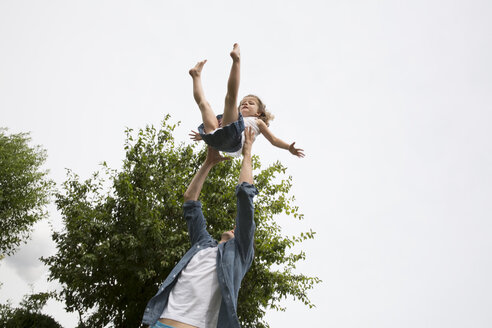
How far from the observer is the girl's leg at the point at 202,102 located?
3381 mm

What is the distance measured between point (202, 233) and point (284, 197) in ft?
35.5

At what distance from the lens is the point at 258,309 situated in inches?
552

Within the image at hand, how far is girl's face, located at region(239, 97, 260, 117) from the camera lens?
414cm

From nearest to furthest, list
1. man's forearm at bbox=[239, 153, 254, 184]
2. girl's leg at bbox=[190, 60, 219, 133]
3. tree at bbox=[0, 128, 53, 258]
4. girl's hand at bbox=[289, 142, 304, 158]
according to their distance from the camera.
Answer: man's forearm at bbox=[239, 153, 254, 184] → girl's leg at bbox=[190, 60, 219, 133] → girl's hand at bbox=[289, 142, 304, 158] → tree at bbox=[0, 128, 53, 258]

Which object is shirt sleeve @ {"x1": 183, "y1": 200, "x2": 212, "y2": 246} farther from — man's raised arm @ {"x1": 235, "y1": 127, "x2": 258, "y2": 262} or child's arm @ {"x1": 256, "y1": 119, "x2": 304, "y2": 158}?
child's arm @ {"x1": 256, "y1": 119, "x2": 304, "y2": 158}

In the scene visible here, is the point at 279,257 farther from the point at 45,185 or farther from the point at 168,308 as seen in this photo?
the point at 45,185

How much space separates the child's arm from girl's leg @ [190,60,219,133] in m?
0.72

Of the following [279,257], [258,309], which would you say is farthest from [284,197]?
[258,309]

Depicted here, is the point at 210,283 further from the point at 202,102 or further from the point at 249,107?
the point at 249,107

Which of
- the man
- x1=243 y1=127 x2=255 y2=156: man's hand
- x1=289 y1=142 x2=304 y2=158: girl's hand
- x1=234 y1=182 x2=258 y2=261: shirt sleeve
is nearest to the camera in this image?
the man

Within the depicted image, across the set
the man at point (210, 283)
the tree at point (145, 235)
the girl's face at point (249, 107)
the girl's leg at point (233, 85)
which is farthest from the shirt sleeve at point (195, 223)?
the tree at point (145, 235)

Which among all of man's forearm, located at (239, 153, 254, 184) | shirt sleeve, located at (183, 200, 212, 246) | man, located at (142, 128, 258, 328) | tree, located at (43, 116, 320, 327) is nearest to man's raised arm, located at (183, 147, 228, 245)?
shirt sleeve, located at (183, 200, 212, 246)

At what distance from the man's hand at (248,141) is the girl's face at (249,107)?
0.60 metres

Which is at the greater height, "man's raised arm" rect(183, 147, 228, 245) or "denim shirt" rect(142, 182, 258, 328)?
"man's raised arm" rect(183, 147, 228, 245)
